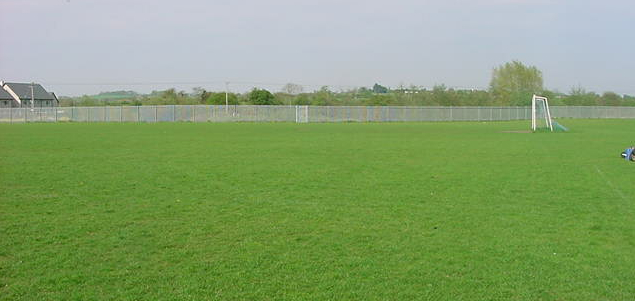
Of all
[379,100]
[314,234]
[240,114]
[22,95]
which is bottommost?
[314,234]

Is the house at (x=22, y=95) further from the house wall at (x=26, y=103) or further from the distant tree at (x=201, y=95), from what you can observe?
the distant tree at (x=201, y=95)

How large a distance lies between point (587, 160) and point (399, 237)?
45.0 ft

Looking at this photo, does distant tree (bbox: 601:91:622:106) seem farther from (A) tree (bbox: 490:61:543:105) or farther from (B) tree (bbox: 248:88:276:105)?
(B) tree (bbox: 248:88:276:105)

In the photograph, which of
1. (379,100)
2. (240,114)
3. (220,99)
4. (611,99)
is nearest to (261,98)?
(220,99)

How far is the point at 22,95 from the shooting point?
101375 mm

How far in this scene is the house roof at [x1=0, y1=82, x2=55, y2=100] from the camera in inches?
3986

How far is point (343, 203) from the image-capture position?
10.6m

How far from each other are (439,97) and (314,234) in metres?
89.9

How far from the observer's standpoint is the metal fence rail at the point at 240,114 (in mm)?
66562

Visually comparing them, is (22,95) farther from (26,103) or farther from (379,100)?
(379,100)

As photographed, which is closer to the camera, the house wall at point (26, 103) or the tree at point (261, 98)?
the tree at point (261, 98)

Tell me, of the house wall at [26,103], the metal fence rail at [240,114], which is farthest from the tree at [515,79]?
the house wall at [26,103]

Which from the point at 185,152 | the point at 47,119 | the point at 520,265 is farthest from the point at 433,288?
the point at 47,119

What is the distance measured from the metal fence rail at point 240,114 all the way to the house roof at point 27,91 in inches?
1412
